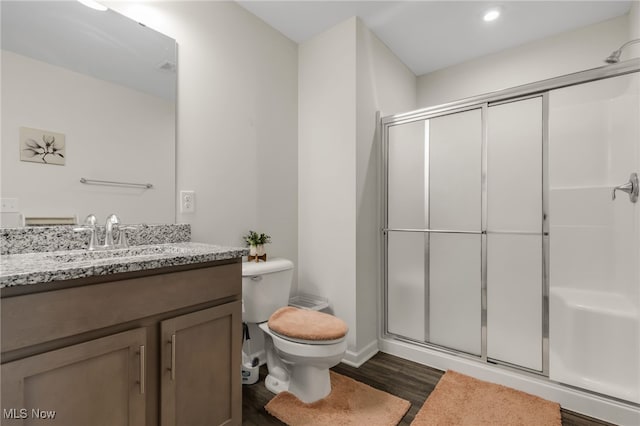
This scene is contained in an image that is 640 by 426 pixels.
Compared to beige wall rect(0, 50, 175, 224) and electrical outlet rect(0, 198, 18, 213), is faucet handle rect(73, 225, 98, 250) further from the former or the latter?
electrical outlet rect(0, 198, 18, 213)

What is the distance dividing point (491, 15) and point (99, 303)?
2861 mm

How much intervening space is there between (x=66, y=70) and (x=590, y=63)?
11.2ft

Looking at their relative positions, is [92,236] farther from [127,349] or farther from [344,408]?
[344,408]

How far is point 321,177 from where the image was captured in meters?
2.37

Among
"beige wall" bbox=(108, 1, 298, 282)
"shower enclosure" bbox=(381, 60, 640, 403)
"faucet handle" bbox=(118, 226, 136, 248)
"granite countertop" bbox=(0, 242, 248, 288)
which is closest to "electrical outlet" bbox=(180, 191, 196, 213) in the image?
"beige wall" bbox=(108, 1, 298, 282)

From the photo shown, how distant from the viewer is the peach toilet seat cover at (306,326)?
1.57m

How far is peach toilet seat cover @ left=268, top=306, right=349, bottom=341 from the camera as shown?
5.15 ft

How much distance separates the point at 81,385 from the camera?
35.7 inches

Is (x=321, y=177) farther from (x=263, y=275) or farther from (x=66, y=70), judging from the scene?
(x=66, y=70)

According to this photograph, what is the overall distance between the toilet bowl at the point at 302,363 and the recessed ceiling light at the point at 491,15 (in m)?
2.35

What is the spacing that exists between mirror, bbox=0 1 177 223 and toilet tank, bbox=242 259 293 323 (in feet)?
1.82

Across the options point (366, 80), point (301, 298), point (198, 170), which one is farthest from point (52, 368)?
point (366, 80)

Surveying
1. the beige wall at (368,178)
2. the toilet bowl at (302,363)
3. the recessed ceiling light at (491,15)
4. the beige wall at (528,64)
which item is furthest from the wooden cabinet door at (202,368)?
the beige wall at (528,64)

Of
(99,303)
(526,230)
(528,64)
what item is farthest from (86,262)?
(528,64)
